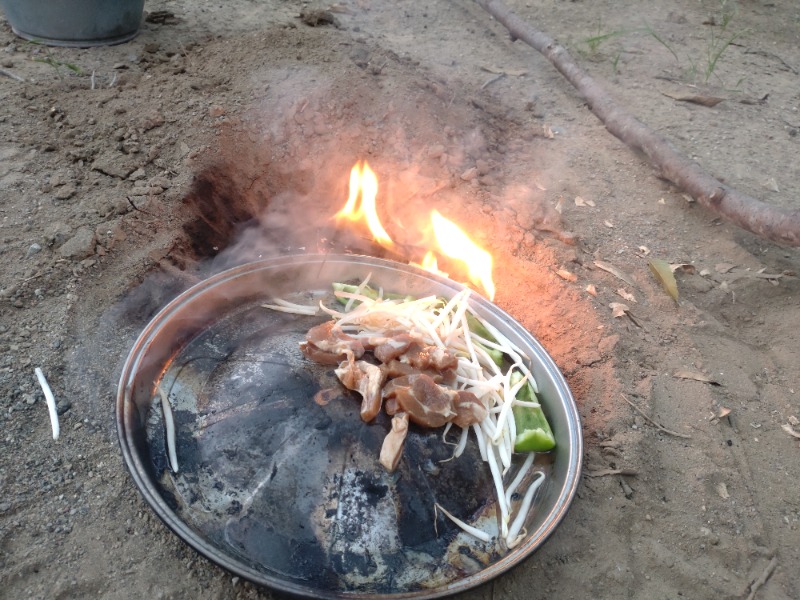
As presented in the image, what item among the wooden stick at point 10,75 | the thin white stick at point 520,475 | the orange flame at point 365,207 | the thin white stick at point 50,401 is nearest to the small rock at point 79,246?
the thin white stick at point 50,401

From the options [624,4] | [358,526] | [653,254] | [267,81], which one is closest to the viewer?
[358,526]

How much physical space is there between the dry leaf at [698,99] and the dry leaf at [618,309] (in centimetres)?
350

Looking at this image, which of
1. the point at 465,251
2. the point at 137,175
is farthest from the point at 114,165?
the point at 465,251

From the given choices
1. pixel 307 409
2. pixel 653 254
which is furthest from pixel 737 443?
pixel 307 409

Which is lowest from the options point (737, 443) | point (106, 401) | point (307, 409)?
point (106, 401)

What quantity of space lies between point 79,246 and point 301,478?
7.09 ft

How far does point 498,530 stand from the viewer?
8.13ft

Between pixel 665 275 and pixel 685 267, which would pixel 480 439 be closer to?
pixel 665 275

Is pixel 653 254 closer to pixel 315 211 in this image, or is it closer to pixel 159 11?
pixel 315 211

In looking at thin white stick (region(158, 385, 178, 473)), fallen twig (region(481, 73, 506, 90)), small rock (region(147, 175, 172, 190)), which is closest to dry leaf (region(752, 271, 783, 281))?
fallen twig (region(481, 73, 506, 90))

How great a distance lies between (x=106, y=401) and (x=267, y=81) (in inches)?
117

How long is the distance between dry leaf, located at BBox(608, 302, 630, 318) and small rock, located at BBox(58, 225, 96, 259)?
3.18m

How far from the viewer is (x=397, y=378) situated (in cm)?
268

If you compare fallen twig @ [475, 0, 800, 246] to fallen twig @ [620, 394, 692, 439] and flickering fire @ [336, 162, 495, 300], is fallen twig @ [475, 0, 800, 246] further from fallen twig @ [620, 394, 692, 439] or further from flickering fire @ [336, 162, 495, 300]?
flickering fire @ [336, 162, 495, 300]
